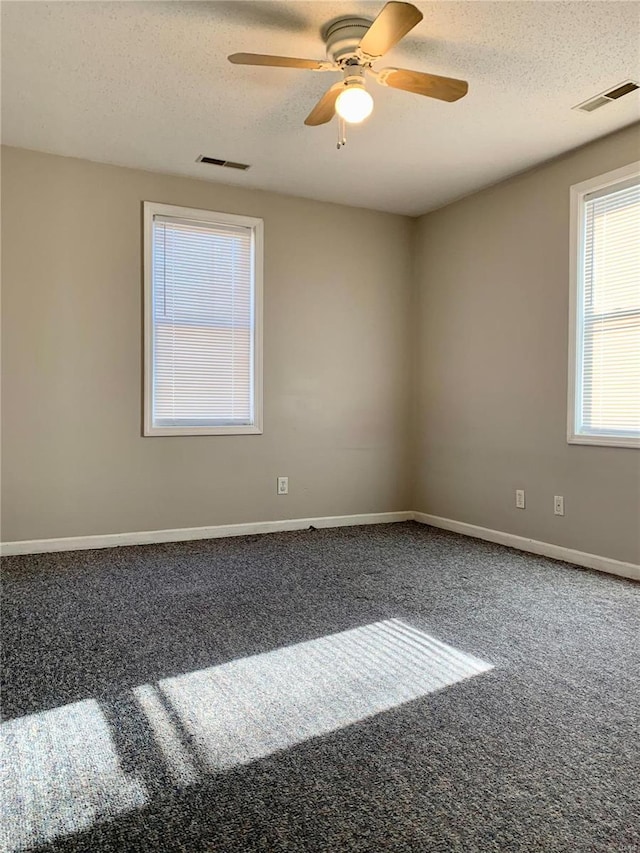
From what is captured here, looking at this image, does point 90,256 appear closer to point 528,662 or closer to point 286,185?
point 286,185

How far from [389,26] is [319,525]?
351 centimetres

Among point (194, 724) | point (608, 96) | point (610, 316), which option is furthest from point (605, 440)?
point (194, 724)

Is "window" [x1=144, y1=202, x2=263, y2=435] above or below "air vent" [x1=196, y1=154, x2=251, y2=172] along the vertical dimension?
below

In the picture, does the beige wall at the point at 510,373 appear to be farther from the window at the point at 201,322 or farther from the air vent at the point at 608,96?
the window at the point at 201,322

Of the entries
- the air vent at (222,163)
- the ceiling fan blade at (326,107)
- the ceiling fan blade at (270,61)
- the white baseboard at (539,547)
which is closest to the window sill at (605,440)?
the white baseboard at (539,547)

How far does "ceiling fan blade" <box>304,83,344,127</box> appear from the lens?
8.44 feet

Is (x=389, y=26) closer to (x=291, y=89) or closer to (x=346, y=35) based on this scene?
(x=346, y=35)

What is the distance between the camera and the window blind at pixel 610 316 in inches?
135

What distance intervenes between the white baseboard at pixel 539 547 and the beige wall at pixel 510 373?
0.15 feet

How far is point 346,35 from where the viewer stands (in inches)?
98.0

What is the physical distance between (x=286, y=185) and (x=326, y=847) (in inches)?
164

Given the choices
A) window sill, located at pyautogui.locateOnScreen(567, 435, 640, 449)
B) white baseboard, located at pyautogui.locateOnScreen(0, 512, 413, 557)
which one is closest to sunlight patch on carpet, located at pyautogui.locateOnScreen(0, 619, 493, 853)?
window sill, located at pyautogui.locateOnScreen(567, 435, 640, 449)

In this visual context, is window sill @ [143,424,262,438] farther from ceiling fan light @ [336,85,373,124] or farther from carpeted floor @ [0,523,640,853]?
ceiling fan light @ [336,85,373,124]

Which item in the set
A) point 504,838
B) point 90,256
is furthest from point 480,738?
point 90,256
